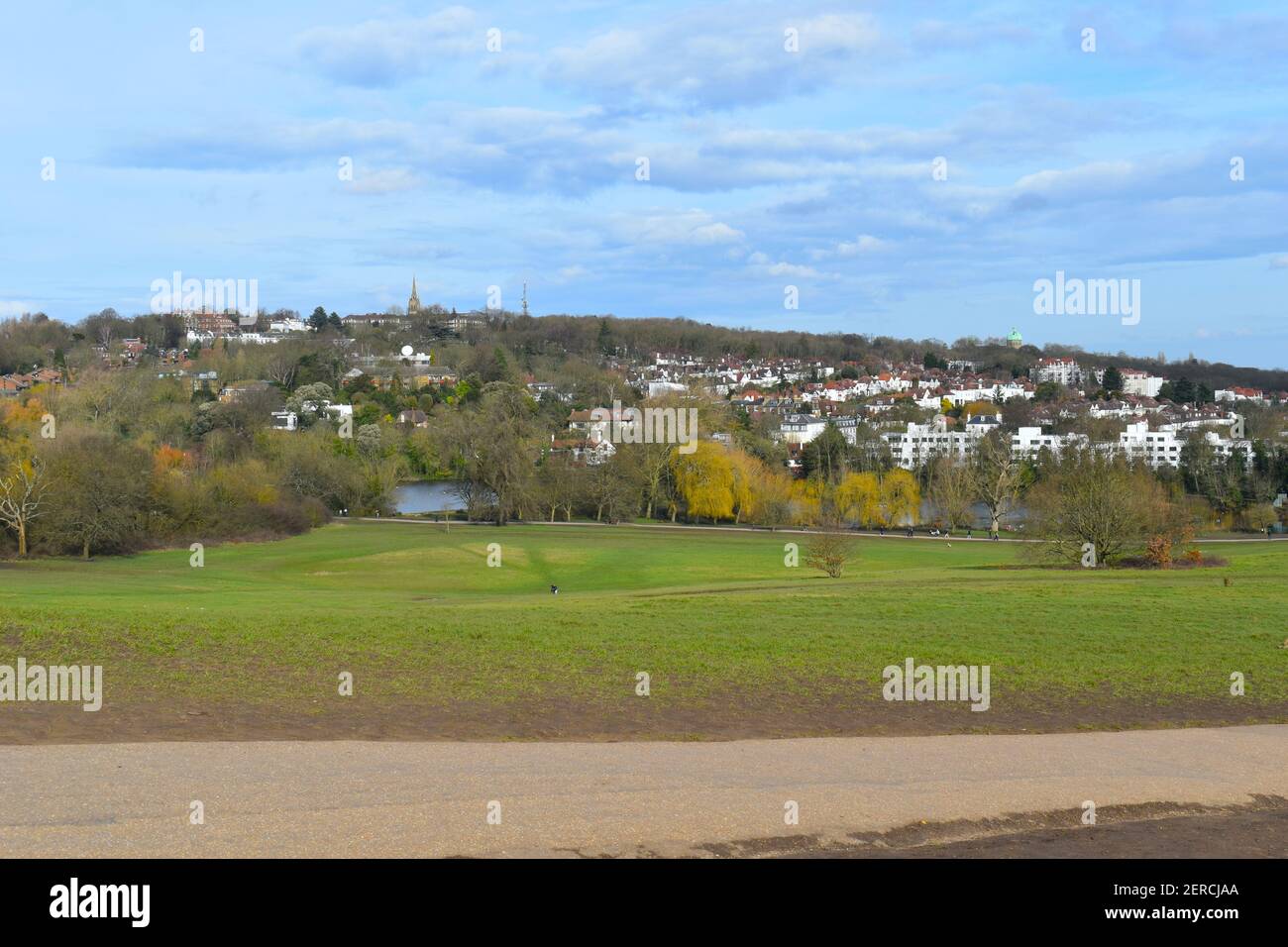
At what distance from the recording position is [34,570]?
47188mm

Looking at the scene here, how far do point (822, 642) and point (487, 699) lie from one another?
286 inches

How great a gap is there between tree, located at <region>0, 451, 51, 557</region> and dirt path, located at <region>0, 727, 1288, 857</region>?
166ft

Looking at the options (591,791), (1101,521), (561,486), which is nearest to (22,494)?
(561,486)

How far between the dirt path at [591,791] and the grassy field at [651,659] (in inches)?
50.2

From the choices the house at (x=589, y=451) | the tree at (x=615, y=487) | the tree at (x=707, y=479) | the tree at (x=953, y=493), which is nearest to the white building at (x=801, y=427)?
the house at (x=589, y=451)

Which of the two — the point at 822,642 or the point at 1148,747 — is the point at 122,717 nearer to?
the point at 822,642

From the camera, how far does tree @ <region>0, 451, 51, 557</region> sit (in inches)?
2274

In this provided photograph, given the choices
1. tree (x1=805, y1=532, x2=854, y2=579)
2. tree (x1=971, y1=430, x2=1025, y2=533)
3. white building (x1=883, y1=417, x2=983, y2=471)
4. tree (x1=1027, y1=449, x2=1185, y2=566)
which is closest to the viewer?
tree (x1=1027, y1=449, x2=1185, y2=566)

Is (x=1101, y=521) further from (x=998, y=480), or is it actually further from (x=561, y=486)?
(x=561, y=486)

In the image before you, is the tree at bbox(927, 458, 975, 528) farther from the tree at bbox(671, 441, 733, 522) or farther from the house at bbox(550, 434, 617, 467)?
the house at bbox(550, 434, 617, 467)

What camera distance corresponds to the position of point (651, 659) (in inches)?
769

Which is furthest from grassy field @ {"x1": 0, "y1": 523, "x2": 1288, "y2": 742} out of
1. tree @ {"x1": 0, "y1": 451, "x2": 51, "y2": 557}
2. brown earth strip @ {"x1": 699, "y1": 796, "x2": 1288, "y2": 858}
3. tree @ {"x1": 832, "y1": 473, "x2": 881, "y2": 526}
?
tree @ {"x1": 832, "y1": 473, "x2": 881, "y2": 526}

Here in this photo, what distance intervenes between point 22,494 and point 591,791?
56.8m
